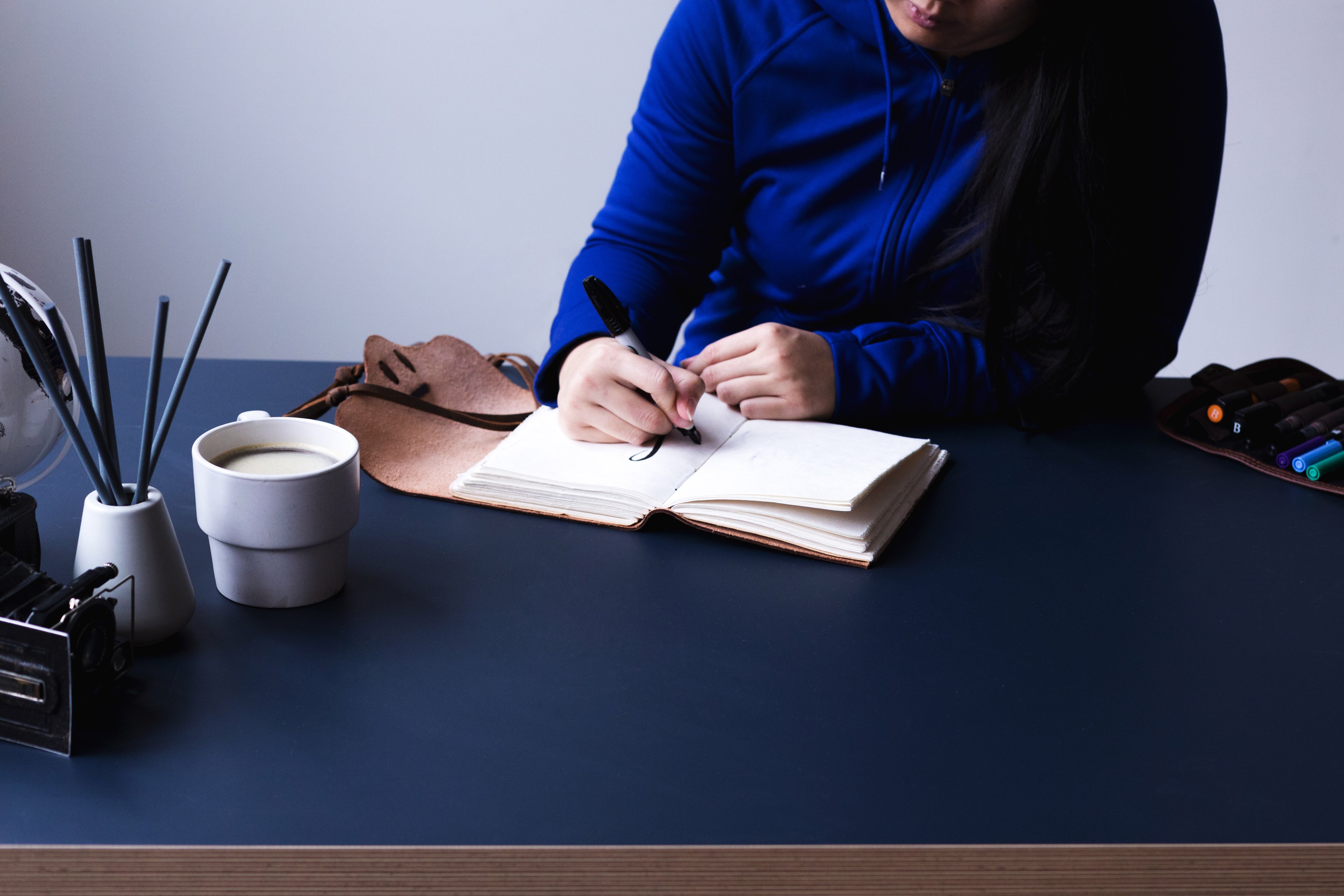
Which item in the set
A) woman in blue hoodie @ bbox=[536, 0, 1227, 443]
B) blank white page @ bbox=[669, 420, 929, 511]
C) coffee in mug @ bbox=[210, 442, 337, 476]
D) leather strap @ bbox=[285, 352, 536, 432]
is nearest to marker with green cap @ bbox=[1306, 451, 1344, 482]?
woman in blue hoodie @ bbox=[536, 0, 1227, 443]

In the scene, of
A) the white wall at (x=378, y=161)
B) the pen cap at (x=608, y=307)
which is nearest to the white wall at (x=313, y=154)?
the white wall at (x=378, y=161)

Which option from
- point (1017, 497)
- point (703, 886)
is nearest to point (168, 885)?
point (703, 886)

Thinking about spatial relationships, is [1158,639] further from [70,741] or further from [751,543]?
[70,741]

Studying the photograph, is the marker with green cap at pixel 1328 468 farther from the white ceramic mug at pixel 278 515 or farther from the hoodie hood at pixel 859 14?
the white ceramic mug at pixel 278 515

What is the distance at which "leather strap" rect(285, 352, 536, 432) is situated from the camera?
92 centimetres

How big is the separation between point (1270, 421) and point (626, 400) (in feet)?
2.00

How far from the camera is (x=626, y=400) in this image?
0.88 metres

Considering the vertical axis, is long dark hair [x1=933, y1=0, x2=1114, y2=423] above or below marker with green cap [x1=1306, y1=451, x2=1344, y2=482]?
above

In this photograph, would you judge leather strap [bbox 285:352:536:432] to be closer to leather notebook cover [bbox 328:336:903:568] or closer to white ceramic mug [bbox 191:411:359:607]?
leather notebook cover [bbox 328:336:903:568]

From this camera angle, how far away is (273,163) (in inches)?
95.7

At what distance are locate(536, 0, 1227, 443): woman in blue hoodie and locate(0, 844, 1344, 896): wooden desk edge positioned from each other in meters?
0.45

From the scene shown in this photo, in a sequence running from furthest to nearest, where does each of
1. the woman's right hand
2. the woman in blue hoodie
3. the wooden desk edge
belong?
the woman in blue hoodie → the woman's right hand → the wooden desk edge

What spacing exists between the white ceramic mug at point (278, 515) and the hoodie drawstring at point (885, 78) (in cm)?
72

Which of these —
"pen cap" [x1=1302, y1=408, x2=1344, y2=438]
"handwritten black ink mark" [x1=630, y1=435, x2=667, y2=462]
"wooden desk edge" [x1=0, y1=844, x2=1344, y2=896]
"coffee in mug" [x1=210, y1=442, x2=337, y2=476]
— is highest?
"pen cap" [x1=1302, y1=408, x2=1344, y2=438]
